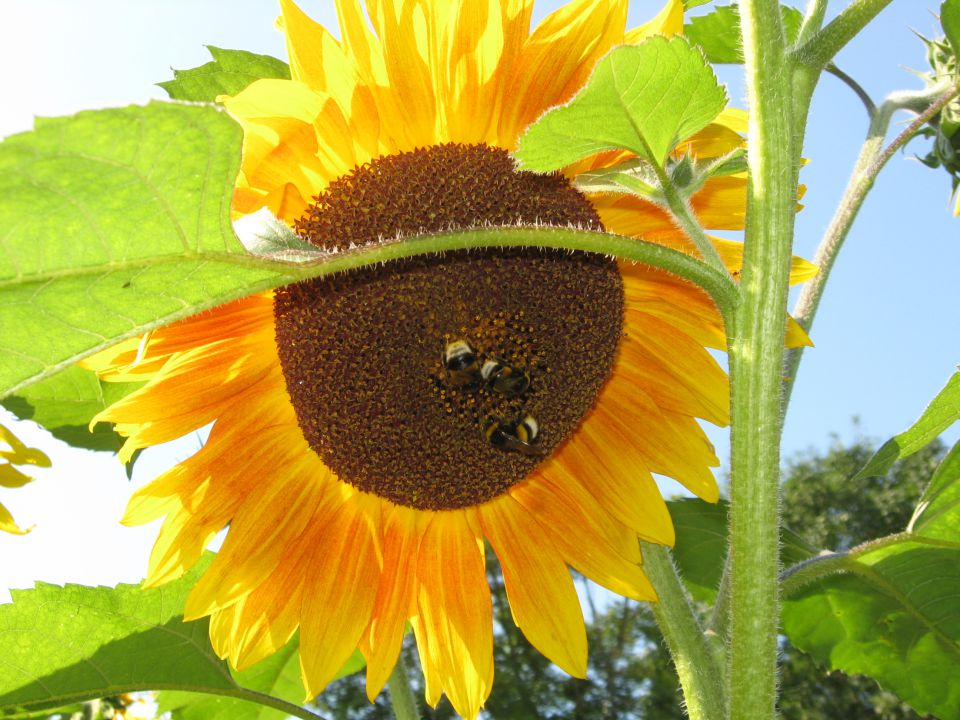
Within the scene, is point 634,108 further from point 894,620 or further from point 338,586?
point 894,620

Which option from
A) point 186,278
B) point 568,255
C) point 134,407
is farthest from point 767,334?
point 134,407

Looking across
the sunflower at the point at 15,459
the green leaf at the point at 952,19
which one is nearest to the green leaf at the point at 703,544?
the green leaf at the point at 952,19

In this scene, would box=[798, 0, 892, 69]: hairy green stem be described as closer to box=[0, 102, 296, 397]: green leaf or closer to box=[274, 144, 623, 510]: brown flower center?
box=[274, 144, 623, 510]: brown flower center

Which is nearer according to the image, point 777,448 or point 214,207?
point 214,207

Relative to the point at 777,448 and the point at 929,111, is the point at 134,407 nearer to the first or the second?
the point at 777,448

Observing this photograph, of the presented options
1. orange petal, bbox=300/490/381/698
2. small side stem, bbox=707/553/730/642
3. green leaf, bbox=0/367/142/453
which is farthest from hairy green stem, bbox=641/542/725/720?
green leaf, bbox=0/367/142/453

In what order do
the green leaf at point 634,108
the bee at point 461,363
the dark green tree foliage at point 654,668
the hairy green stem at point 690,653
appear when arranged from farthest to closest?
1. the dark green tree foliage at point 654,668
2. the bee at point 461,363
3. the hairy green stem at point 690,653
4. the green leaf at point 634,108

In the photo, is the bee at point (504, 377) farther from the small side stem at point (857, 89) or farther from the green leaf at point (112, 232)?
the small side stem at point (857, 89)
